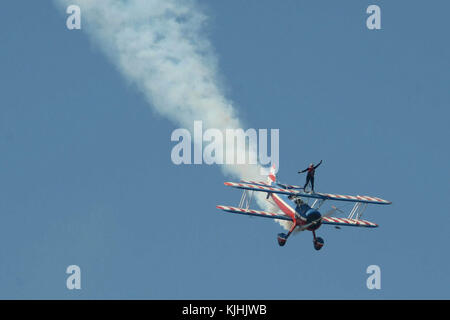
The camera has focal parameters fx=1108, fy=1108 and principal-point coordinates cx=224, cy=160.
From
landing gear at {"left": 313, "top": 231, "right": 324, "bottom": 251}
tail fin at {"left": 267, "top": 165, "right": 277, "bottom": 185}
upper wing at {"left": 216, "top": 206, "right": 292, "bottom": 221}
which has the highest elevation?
tail fin at {"left": 267, "top": 165, "right": 277, "bottom": 185}

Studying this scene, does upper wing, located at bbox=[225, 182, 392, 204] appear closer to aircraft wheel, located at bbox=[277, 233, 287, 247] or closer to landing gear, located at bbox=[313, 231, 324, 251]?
landing gear, located at bbox=[313, 231, 324, 251]

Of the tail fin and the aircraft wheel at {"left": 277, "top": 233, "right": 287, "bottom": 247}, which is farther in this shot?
the tail fin

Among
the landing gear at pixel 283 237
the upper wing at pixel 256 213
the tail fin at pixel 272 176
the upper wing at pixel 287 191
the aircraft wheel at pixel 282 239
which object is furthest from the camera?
the tail fin at pixel 272 176

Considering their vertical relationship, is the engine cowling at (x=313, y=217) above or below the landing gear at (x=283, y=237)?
above

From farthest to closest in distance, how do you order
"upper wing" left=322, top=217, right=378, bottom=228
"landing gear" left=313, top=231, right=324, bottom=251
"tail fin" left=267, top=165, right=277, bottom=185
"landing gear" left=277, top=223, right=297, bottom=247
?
"tail fin" left=267, top=165, right=277, bottom=185
"upper wing" left=322, top=217, right=378, bottom=228
"landing gear" left=277, top=223, right=297, bottom=247
"landing gear" left=313, top=231, right=324, bottom=251

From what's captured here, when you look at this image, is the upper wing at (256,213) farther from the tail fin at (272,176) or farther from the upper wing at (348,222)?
the tail fin at (272,176)

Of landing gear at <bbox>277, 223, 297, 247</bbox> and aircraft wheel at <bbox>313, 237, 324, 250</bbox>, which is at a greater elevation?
landing gear at <bbox>277, 223, 297, 247</bbox>

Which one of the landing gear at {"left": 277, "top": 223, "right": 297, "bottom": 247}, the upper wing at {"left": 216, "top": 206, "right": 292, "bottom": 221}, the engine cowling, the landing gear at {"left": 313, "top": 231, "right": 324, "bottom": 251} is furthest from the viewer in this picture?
the landing gear at {"left": 277, "top": 223, "right": 297, "bottom": 247}

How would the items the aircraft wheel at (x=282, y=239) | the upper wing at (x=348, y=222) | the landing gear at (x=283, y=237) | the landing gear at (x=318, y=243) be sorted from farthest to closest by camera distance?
the upper wing at (x=348, y=222) → the aircraft wheel at (x=282, y=239) → the landing gear at (x=283, y=237) → the landing gear at (x=318, y=243)

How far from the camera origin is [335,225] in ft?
311

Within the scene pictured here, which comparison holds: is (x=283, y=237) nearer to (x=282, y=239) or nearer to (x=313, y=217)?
(x=282, y=239)

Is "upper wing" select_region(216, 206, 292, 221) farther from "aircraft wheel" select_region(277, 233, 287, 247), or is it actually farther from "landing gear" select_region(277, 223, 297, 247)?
"aircraft wheel" select_region(277, 233, 287, 247)
